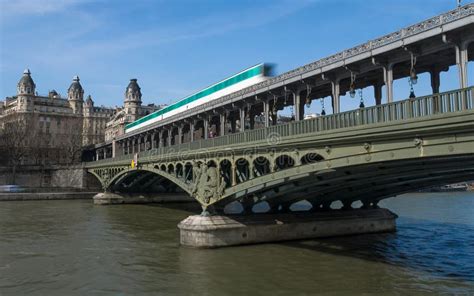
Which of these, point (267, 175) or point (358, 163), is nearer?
point (358, 163)

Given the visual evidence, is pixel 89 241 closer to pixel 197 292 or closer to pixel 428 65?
pixel 197 292

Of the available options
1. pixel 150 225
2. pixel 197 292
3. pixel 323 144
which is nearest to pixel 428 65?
pixel 323 144

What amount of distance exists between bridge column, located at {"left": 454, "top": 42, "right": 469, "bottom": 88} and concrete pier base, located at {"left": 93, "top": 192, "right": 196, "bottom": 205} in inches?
2019

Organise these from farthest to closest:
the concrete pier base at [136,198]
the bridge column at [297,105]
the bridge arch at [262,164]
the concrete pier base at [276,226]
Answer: the concrete pier base at [136,198], the concrete pier base at [276,226], the bridge column at [297,105], the bridge arch at [262,164]

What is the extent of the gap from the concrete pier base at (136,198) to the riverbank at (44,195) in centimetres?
1002

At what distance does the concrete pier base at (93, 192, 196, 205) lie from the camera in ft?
199

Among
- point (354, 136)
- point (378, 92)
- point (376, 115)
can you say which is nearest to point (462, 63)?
point (376, 115)

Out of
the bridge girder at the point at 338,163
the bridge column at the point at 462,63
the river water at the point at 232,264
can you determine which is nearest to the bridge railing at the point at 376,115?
the bridge girder at the point at 338,163

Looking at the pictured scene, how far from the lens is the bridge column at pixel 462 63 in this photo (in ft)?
49.8

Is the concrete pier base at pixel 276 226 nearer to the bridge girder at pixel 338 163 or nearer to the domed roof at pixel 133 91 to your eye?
the bridge girder at pixel 338 163

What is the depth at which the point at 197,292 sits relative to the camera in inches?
685

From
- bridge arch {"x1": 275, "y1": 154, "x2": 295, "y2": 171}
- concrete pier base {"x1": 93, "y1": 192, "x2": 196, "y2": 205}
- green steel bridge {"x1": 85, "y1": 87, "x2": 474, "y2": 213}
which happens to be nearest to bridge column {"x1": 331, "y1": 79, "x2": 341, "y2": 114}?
green steel bridge {"x1": 85, "y1": 87, "x2": 474, "y2": 213}

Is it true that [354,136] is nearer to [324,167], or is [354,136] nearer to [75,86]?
[324,167]

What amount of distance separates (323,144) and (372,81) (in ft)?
21.9
